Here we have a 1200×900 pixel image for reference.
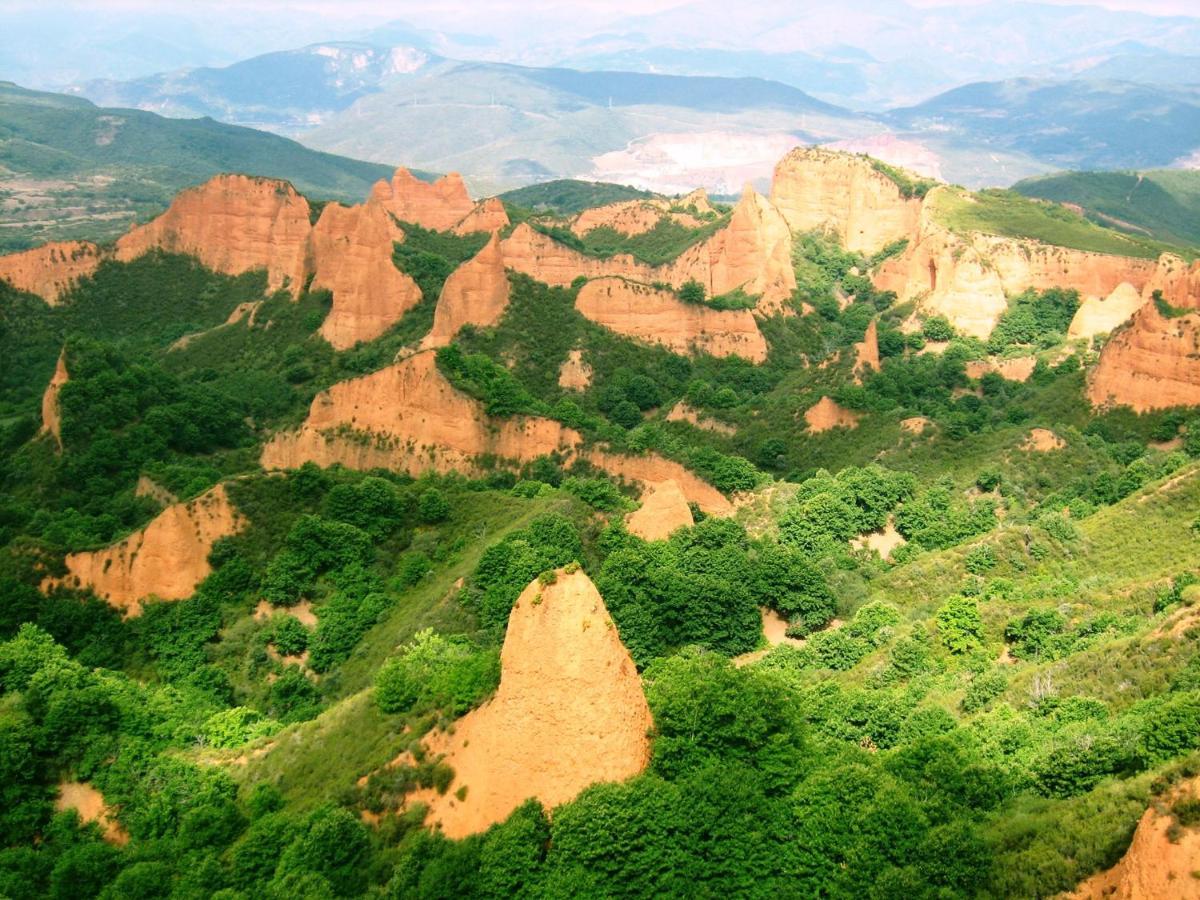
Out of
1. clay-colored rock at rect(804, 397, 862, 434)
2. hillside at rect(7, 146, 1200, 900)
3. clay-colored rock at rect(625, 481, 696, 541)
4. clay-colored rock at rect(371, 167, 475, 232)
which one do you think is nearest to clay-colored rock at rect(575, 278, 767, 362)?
hillside at rect(7, 146, 1200, 900)

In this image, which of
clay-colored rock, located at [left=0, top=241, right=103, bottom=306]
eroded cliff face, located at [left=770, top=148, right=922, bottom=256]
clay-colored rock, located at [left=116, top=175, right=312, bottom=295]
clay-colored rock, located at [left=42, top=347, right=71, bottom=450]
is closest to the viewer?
clay-colored rock, located at [left=42, top=347, right=71, bottom=450]

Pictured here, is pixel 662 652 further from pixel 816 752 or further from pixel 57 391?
pixel 57 391

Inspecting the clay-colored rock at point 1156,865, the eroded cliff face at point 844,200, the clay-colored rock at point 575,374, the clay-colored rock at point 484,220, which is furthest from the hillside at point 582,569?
the eroded cliff face at point 844,200

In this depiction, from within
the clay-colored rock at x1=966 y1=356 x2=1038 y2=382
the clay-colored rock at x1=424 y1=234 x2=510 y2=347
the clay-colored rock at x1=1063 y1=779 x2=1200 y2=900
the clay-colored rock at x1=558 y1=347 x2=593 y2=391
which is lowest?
the clay-colored rock at x1=966 y1=356 x2=1038 y2=382

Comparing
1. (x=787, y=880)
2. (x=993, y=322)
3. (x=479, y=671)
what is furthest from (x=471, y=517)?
(x=993, y=322)

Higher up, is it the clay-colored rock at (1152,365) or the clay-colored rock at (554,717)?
the clay-colored rock at (554,717)

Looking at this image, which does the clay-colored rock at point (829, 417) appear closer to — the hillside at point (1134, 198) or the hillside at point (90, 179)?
the hillside at point (1134, 198)

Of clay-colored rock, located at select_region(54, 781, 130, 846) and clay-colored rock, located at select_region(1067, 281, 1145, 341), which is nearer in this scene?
clay-colored rock, located at select_region(54, 781, 130, 846)

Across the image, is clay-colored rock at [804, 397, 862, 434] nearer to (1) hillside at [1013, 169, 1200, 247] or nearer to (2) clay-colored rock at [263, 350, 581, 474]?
(2) clay-colored rock at [263, 350, 581, 474]
